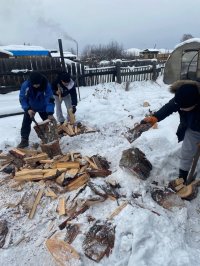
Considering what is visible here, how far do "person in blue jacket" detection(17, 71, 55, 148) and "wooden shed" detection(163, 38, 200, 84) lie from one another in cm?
663

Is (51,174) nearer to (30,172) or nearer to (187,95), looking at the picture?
(30,172)

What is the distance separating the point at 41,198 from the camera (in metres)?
3.87

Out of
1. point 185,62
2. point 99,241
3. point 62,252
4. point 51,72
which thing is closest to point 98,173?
point 99,241

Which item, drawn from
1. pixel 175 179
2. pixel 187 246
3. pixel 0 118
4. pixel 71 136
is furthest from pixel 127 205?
pixel 0 118

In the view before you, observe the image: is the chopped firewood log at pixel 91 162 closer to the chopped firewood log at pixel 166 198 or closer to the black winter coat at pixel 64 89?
the chopped firewood log at pixel 166 198

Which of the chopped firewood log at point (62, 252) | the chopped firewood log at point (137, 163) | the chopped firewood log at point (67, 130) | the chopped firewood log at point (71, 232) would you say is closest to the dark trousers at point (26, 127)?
the chopped firewood log at point (67, 130)

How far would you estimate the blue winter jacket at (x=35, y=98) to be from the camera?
18.0 feet

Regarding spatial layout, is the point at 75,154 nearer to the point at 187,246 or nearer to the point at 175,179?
the point at 175,179

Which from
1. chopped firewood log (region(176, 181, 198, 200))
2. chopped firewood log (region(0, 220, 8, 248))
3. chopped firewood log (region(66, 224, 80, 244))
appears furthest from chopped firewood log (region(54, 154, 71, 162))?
chopped firewood log (region(176, 181, 198, 200))

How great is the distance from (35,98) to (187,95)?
331 centimetres

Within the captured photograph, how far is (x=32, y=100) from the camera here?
18.4ft

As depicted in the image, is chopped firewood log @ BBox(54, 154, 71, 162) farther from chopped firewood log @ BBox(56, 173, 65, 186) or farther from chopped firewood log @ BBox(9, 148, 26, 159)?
chopped firewood log @ BBox(9, 148, 26, 159)

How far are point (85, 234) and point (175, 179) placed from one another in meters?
1.65

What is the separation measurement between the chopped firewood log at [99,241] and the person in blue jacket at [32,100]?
9.27 ft
